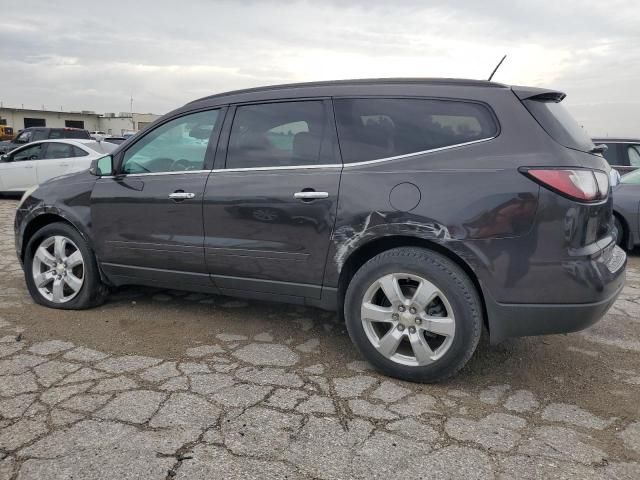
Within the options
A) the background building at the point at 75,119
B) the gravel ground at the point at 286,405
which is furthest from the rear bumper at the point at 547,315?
the background building at the point at 75,119

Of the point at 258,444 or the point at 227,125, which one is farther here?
the point at 227,125

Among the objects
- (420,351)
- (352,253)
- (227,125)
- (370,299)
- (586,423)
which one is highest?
(227,125)

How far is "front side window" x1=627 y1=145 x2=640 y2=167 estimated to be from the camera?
848 cm

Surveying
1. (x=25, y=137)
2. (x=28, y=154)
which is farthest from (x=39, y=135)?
(x=28, y=154)

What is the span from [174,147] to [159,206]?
1.53ft

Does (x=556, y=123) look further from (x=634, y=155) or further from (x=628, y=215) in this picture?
(x=634, y=155)

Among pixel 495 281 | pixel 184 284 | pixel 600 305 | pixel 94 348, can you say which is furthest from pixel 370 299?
pixel 94 348

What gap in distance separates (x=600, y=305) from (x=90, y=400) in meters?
2.79

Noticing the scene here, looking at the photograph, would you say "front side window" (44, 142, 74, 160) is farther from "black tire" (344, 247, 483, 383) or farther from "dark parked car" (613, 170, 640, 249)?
"dark parked car" (613, 170, 640, 249)

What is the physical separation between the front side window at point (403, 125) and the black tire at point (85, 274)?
2328mm

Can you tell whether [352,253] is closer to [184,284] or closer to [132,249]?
[184,284]

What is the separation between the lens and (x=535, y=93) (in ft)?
9.87

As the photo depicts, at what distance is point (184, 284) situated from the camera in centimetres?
392

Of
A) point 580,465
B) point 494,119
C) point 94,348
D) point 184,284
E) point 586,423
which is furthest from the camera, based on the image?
point 184,284
